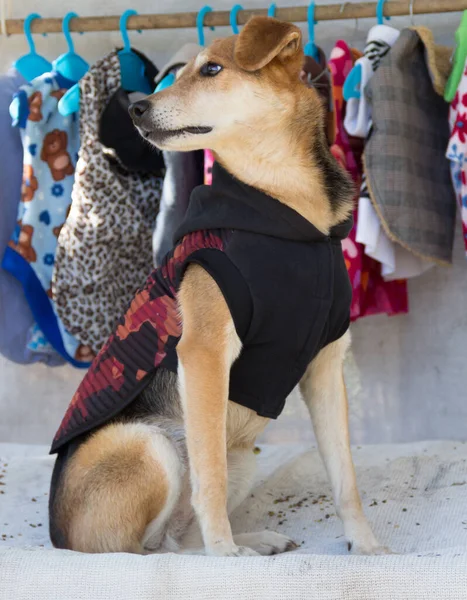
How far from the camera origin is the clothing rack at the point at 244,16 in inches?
101

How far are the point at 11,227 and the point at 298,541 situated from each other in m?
1.59

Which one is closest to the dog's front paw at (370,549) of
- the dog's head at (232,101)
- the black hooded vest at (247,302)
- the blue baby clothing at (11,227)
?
the black hooded vest at (247,302)

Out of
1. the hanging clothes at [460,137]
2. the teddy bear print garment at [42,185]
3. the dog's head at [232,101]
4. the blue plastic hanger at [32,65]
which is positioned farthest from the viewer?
the blue plastic hanger at [32,65]

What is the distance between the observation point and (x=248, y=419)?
1938 mm

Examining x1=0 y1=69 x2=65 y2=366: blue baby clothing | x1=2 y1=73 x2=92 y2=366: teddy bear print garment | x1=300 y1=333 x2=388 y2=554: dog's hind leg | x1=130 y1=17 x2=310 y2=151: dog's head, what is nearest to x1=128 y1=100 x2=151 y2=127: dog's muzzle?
x1=130 y1=17 x2=310 y2=151: dog's head

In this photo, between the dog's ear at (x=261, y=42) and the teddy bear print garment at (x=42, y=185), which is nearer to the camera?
the dog's ear at (x=261, y=42)

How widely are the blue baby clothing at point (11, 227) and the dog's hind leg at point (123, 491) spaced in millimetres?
1211

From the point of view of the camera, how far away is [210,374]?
173 cm

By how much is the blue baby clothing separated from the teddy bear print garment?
0.06 metres

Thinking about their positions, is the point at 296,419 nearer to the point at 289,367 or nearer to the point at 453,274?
the point at 453,274

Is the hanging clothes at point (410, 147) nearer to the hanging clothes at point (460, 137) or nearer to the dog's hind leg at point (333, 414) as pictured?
the hanging clothes at point (460, 137)

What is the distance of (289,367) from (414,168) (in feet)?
3.38

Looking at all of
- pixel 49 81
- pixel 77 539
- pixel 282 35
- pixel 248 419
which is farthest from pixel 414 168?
pixel 77 539

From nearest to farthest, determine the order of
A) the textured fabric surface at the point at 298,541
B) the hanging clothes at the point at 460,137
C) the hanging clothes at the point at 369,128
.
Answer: the textured fabric surface at the point at 298,541
the hanging clothes at the point at 460,137
the hanging clothes at the point at 369,128
